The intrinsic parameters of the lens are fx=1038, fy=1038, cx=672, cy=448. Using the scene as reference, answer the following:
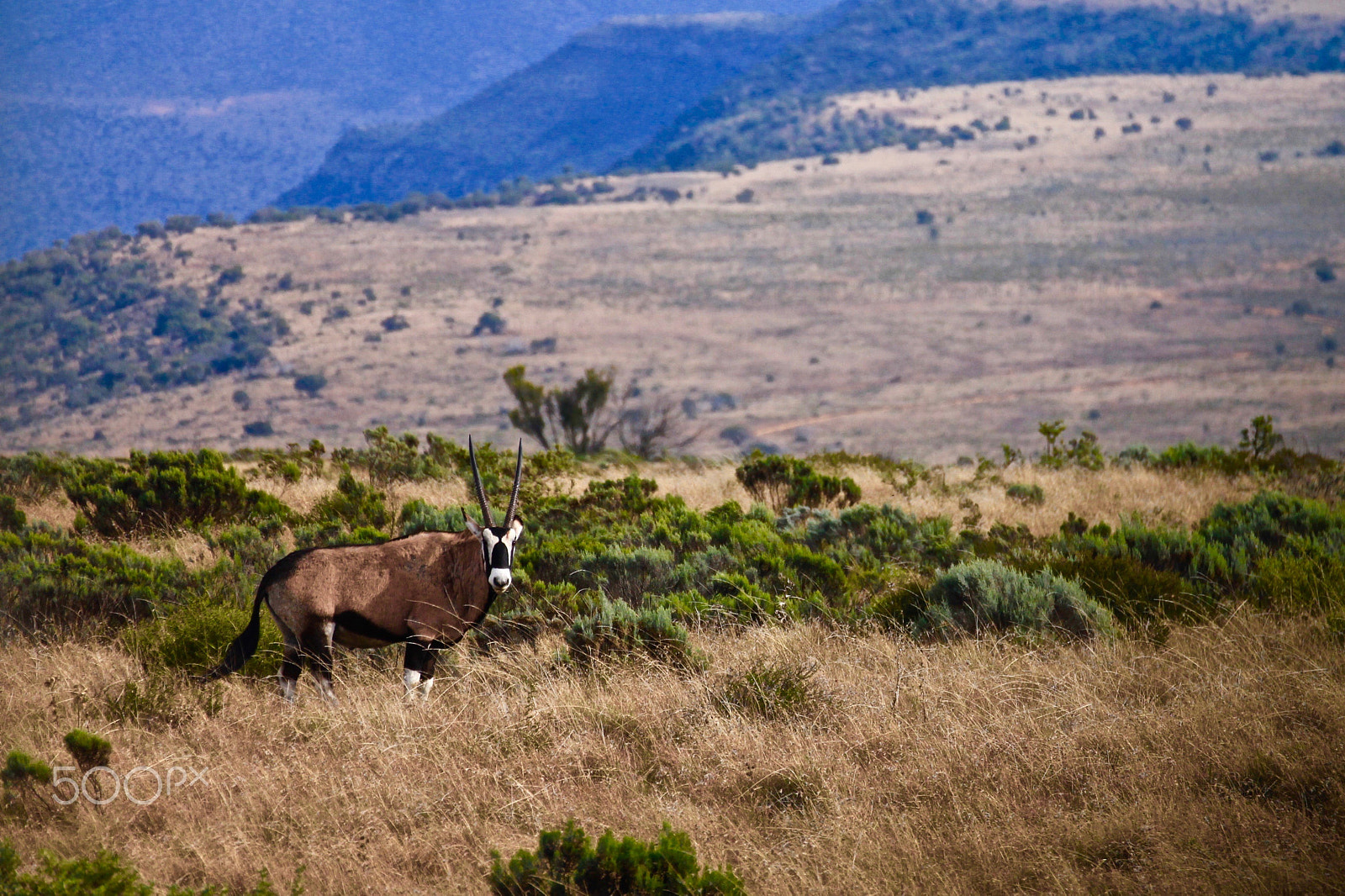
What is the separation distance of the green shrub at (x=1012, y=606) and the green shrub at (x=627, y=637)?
164 cm

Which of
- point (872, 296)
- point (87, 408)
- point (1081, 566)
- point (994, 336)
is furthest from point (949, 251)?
point (1081, 566)

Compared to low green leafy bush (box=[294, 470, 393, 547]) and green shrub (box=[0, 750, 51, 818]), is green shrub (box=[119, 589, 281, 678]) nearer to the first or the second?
green shrub (box=[0, 750, 51, 818])

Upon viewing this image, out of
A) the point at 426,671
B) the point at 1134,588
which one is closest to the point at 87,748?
the point at 426,671

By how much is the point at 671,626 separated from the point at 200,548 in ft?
14.2

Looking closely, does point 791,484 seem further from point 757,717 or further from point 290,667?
point 290,667

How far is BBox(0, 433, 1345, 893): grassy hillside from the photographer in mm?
3865

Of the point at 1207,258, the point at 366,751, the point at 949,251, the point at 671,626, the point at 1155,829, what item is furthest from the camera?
the point at 949,251

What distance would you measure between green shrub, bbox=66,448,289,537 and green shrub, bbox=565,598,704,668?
4.14 metres

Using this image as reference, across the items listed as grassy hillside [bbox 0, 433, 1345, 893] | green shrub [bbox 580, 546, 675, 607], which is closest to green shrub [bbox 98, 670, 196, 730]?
grassy hillside [bbox 0, 433, 1345, 893]

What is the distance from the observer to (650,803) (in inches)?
165

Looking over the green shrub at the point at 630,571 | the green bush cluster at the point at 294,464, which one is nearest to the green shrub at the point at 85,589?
the green shrub at the point at 630,571

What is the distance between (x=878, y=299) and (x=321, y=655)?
9886cm

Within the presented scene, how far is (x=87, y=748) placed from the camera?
4.43 metres

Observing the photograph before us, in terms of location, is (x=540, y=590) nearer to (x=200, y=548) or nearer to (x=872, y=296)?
(x=200, y=548)
